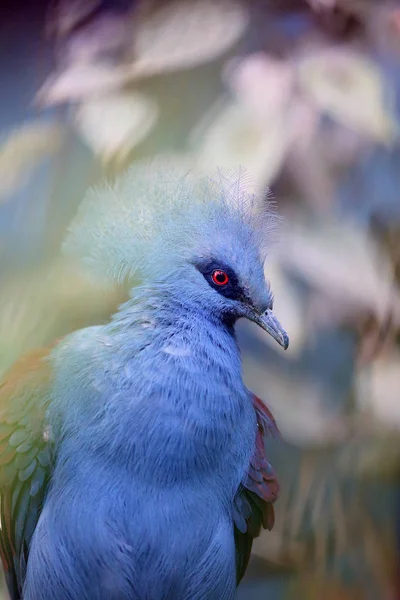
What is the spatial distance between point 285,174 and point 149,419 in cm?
64

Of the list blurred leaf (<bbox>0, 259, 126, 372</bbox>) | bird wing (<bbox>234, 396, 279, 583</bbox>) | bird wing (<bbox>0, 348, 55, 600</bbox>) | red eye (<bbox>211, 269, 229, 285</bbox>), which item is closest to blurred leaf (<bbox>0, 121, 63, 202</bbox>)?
blurred leaf (<bbox>0, 259, 126, 372</bbox>)

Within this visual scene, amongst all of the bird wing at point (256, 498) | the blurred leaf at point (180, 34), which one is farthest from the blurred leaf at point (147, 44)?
the bird wing at point (256, 498)

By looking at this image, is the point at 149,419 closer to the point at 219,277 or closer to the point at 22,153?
the point at 219,277

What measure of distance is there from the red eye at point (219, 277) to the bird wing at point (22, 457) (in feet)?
0.96

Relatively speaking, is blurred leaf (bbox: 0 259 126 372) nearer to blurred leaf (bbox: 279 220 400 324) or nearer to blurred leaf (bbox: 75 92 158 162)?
blurred leaf (bbox: 75 92 158 162)

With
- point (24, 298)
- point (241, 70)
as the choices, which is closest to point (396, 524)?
point (24, 298)

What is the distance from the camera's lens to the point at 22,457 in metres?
0.82

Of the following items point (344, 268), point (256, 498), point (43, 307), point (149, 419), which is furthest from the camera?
point (344, 268)

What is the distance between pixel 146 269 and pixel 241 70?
0.57 meters

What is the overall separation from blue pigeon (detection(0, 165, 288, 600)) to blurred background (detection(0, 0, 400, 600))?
240 mm

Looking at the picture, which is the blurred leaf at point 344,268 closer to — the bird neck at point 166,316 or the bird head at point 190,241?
the bird head at point 190,241

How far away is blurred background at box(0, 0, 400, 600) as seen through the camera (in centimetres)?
109

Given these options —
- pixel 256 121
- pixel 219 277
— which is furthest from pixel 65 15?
pixel 219 277

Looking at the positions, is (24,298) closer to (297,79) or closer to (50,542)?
(50,542)
